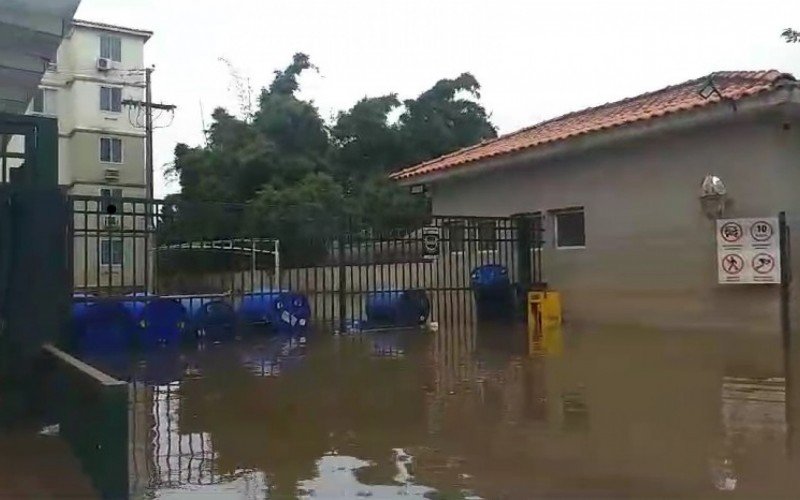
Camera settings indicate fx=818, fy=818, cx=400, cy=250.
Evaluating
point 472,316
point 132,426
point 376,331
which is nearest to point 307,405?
point 132,426

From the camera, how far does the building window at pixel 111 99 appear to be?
34344 millimetres

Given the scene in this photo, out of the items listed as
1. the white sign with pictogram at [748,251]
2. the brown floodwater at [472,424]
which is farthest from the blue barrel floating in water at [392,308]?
the white sign with pictogram at [748,251]

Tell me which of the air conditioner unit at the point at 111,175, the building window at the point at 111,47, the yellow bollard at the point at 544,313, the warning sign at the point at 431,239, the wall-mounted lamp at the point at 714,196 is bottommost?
the yellow bollard at the point at 544,313

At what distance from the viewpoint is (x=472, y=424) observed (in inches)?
226

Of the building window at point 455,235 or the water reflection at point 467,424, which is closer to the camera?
the water reflection at point 467,424

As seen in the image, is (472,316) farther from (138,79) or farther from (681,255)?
(138,79)

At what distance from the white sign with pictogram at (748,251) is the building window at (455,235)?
4274mm

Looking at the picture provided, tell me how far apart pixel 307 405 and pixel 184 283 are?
15.1 m

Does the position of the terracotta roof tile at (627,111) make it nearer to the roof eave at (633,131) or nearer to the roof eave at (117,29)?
the roof eave at (633,131)

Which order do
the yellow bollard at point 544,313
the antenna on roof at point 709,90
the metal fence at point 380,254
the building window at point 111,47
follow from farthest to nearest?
the building window at point 111,47 < the yellow bollard at point 544,313 < the metal fence at point 380,254 < the antenna on roof at point 709,90

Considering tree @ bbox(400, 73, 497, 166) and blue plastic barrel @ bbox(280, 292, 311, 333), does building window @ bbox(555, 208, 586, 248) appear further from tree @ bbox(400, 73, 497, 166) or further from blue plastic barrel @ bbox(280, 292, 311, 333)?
tree @ bbox(400, 73, 497, 166)

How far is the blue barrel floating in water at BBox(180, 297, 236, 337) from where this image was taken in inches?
446

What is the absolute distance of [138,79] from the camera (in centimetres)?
3494

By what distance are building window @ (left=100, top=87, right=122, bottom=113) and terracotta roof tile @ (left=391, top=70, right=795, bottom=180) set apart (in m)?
22.4
